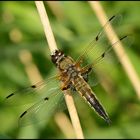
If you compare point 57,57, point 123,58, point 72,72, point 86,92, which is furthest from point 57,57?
point 123,58

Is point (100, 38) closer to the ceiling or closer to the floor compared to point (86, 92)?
closer to the ceiling

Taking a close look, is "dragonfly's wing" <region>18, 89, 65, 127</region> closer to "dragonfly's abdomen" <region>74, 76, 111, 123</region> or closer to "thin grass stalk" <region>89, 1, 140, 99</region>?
"dragonfly's abdomen" <region>74, 76, 111, 123</region>

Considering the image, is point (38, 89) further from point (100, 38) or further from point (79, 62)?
point (100, 38)

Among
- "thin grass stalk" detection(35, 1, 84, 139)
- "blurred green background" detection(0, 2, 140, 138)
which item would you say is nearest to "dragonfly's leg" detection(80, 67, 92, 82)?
"thin grass stalk" detection(35, 1, 84, 139)

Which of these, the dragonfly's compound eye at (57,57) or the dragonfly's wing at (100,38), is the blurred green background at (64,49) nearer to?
the dragonfly's wing at (100,38)

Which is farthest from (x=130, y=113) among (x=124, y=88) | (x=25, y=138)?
(x=25, y=138)

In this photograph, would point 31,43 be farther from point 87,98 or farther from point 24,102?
point 87,98

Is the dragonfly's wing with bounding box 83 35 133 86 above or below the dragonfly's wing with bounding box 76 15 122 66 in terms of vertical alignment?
below

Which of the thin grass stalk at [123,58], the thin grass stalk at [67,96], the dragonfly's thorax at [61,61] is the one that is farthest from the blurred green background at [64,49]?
the thin grass stalk at [67,96]
